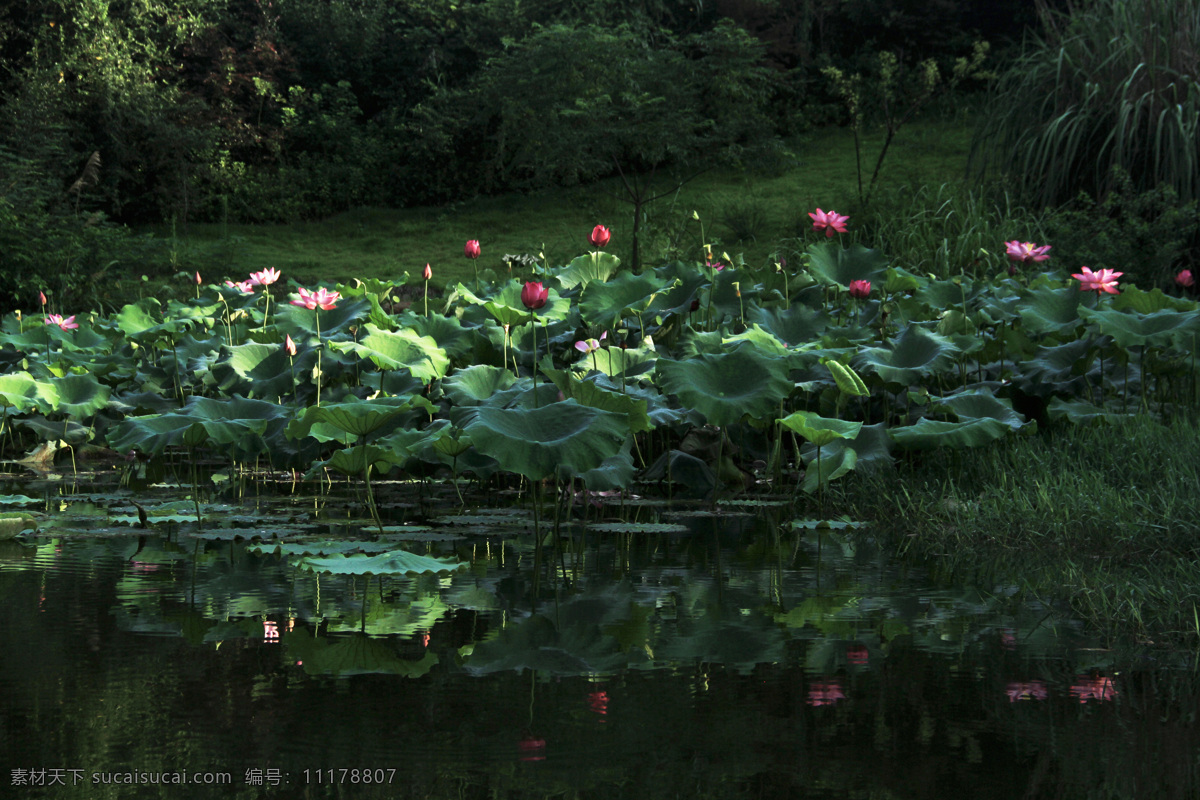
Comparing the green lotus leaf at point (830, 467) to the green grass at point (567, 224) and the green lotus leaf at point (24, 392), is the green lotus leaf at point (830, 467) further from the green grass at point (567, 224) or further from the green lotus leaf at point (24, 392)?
the green grass at point (567, 224)

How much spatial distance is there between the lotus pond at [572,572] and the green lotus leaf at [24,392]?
0.01 m

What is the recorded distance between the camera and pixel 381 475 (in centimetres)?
350

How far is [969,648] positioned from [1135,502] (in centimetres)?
101

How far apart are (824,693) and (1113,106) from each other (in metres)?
6.64

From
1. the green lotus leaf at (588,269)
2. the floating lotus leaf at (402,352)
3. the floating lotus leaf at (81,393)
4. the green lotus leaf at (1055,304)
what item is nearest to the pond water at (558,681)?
the floating lotus leaf at (402,352)

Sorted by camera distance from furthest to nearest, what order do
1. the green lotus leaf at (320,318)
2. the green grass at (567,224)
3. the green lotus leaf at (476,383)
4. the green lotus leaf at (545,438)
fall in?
the green grass at (567,224) < the green lotus leaf at (320,318) < the green lotus leaf at (476,383) < the green lotus leaf at (545,438)

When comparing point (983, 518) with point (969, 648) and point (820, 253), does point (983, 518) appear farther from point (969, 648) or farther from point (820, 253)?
point (820, 253)

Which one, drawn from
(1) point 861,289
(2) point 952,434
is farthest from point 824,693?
(1) point 861,289

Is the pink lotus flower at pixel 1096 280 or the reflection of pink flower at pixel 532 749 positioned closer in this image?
the reflection of pink flower at pixel 532 749

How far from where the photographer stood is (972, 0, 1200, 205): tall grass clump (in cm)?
654

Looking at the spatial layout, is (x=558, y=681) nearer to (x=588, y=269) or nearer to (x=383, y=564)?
(x=383, y=564)

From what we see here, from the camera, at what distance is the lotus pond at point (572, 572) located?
1.16 metres

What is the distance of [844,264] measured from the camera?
3.94 metres

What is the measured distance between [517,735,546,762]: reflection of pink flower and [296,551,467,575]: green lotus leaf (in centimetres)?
77
